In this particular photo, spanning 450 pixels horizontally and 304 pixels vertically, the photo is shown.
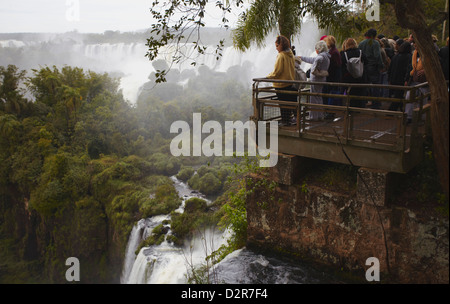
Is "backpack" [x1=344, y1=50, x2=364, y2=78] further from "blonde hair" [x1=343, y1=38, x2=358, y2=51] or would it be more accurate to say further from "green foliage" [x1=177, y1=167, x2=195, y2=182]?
"green foliage" [x1=177, y1=167, x2=195, y2=182]

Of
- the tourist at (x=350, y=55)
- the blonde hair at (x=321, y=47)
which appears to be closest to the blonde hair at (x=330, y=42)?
the blonde hair at (x=321, y=47)

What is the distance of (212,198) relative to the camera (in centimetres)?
2241

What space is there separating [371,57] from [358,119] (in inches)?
51.4

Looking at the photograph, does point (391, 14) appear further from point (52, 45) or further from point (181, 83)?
point (52, 45)

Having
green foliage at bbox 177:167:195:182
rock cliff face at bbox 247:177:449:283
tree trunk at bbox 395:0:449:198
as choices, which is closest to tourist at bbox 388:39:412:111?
tree trunk at bbox 395:0:449:198

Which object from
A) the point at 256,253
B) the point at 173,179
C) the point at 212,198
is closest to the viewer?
the point at 256,253

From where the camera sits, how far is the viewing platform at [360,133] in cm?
599

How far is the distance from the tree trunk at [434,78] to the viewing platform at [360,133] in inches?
16.1

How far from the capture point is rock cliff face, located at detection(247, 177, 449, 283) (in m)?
6.09

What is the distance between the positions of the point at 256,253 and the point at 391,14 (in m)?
11.4

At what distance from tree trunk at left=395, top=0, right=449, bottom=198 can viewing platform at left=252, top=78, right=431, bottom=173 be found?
408 mm

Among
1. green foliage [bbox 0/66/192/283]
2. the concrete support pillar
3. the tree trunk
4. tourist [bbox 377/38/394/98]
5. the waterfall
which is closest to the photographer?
the tree trunk
